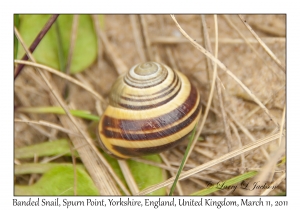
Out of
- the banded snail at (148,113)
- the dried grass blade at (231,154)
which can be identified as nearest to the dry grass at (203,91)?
the dried grass blade at (231,154)

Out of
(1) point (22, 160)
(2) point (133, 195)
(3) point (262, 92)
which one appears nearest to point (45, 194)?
(1) point (22, 160)

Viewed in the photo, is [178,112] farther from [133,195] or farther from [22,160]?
[22,160]

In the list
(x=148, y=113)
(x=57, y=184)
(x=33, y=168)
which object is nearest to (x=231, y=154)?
(x=148, y=113)

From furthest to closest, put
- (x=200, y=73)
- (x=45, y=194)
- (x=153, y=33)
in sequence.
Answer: (x=153, y=33) → (x=200, y=73) → (x=45, y=194)

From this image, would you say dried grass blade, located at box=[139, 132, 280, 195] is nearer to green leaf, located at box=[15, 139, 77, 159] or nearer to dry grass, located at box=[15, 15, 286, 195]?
dry grass, located at box=[15, 15, 286, 195]

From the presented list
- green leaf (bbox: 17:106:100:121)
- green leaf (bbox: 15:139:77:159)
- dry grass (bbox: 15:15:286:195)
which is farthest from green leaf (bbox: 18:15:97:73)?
green leaf (bbox: 15:139:77:159)

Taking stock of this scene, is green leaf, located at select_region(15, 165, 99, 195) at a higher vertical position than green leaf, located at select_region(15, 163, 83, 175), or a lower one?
lower
